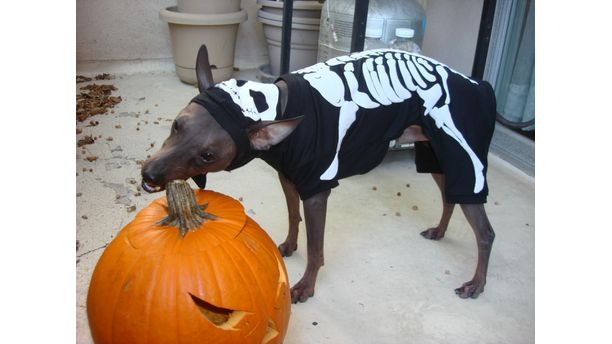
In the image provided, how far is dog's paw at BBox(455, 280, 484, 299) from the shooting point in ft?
7.11

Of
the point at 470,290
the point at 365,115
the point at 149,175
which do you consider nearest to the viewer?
the point at 149,175

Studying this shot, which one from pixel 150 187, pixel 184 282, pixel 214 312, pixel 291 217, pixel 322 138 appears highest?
pixel 322 138

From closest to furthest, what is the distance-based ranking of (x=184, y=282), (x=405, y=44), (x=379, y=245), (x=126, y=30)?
1. (x=184, y=282)
2. (x=379, y=245)
3. (x=405, y=44)
4. (x=126, y=30)

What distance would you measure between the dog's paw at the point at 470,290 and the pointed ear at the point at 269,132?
3.56 feet

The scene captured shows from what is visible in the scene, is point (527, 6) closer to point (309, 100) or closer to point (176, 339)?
point (309, 100)

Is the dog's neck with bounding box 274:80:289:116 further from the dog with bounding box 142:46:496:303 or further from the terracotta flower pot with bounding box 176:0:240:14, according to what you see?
the terracotta flower pot with bounding box 176:0:240:14

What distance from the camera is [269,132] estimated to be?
5.30 ft

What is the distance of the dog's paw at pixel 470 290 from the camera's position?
7.11 feet

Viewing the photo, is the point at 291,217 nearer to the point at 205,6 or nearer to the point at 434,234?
the point at 434,234

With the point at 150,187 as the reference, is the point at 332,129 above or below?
above

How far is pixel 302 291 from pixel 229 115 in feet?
2.72

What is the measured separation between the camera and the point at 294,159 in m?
1.78

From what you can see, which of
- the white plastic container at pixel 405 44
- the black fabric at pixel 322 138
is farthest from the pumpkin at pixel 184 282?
the white plastic container at pixel 405 44

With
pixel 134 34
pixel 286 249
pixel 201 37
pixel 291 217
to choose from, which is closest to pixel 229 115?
pixel 291 217
